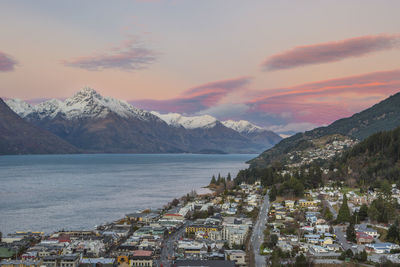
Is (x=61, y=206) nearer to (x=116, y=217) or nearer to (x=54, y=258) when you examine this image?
(x=116, y=217)

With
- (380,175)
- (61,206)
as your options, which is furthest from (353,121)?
(61,206)

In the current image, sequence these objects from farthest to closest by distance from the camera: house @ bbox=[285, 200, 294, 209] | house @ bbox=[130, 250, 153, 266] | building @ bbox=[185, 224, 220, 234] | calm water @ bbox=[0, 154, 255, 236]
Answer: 1. house @ bbox=[285, 200, 294, 209]
2. calm water @ bbox=[0, 154, 255, 236]
3. building @ bbox=[185, 224, 220, 234]
4. house @ bbox=[130, 250, 153, 266]

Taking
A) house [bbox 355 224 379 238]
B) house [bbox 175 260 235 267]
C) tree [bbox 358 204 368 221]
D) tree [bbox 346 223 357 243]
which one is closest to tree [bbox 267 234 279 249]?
house [bbox 175 260 235 267]

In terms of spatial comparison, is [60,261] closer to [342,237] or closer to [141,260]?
[141,260]

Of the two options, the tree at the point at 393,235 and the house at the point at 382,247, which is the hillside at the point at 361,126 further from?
the house at the point at 382,247

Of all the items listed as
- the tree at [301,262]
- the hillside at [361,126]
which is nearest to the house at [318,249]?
the tree at [301,262]

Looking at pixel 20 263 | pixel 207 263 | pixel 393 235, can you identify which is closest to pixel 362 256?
pixel 393 235

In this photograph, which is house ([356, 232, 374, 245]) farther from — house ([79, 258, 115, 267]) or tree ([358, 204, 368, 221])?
house ([79, 258, 115, 267])
